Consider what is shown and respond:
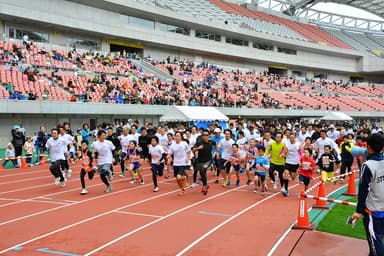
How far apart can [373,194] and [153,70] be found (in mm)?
32565

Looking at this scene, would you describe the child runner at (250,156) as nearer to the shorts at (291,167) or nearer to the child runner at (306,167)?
the shorts at (291,167)

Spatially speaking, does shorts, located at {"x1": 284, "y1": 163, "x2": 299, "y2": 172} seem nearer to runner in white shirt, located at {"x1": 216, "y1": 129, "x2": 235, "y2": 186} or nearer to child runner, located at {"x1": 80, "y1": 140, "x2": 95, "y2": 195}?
runner in white shirt, located at {"x1": 216, "y1": 129, "x2": 235, "y2": 186}

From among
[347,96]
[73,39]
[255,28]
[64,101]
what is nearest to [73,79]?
[64,101]

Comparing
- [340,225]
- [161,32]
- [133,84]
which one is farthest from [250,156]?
[161,32]

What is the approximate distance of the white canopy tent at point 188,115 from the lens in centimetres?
2370

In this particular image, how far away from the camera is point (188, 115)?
2373 centimetres

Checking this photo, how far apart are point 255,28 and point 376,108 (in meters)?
18.3

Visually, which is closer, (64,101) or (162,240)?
(162,240)

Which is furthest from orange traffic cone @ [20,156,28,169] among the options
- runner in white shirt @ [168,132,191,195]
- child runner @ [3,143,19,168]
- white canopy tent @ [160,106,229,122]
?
white canopy tent @ [160,106,229,122]

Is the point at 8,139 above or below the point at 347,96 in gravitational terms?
below

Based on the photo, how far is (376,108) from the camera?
52.4 m

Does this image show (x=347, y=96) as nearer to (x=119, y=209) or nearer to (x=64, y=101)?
(x=64, y=101)

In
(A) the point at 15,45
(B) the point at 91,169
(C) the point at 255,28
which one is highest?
(C) the point at 255,28

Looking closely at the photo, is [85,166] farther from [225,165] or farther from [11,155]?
[11,155]
